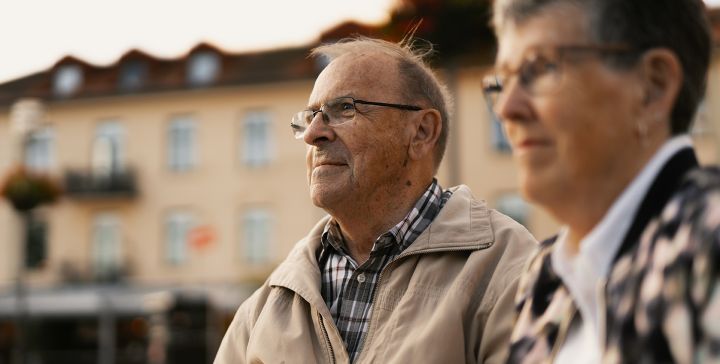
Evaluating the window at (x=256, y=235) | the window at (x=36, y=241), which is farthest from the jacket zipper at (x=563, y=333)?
the window at (x=36, y=241)

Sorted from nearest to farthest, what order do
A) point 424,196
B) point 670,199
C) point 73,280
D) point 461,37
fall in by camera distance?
point 670,199 → point 424,196 → point 461,37 → point 73,280

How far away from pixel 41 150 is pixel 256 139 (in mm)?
7201

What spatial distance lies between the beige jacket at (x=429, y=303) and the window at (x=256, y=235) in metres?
24.1

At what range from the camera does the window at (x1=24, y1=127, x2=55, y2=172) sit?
2909 centimetres

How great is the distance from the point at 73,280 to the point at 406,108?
2714 centimetres

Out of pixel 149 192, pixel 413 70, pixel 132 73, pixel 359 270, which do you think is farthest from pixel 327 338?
pixel 132 73

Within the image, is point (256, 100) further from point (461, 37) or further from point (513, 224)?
point (513, 224)

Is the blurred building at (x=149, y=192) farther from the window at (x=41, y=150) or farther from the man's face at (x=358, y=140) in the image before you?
the man's face at (x=358, y=140)

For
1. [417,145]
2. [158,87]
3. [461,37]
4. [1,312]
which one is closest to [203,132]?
[158,87]

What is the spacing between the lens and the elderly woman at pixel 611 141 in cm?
129

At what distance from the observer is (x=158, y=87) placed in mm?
27625

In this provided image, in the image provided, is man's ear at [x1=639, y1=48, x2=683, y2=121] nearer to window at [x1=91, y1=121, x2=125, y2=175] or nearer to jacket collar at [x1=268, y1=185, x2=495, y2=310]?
jacket collar at [x1=268, y1=185, x2=495, y2=310]

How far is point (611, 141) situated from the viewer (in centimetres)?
139

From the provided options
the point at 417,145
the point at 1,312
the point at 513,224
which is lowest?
the point at 1,312
